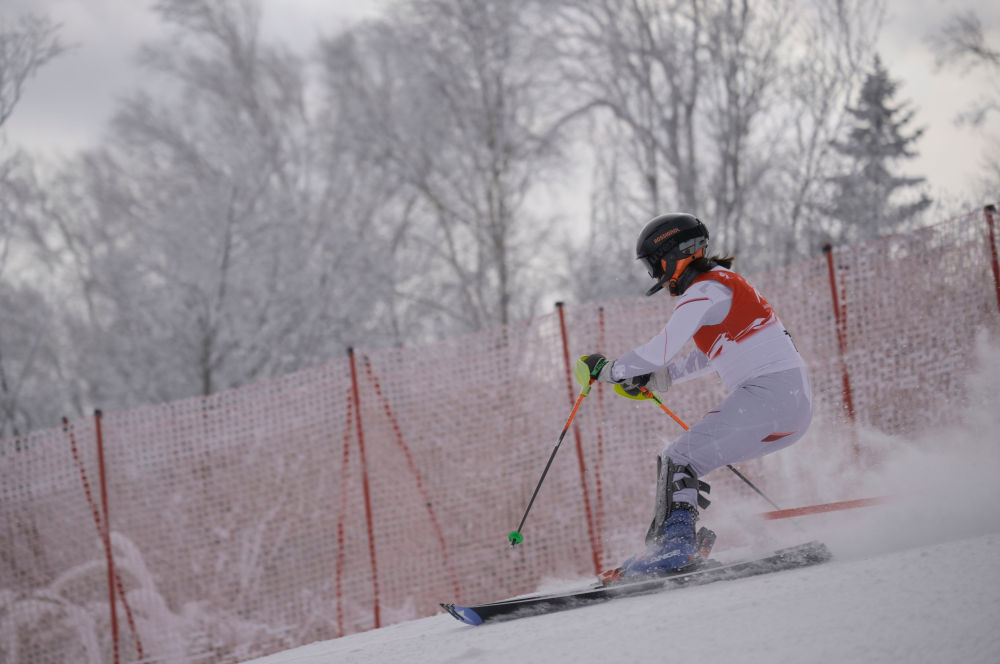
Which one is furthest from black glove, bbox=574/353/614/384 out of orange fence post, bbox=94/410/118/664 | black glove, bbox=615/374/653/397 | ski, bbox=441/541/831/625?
orange fence post, bbox=94/410/118/664

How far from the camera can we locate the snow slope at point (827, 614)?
2.10 metres

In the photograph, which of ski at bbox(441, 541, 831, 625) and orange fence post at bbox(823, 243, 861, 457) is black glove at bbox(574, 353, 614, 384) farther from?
orange fence post at bbox(823, 243, 861, 457)

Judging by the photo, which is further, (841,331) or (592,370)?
(841,331)

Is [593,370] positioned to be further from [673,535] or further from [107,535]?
[107,535]

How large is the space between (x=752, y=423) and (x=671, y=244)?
38.3 inches

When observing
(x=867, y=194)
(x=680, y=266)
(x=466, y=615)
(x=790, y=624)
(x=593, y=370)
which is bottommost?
(x=466, y=615)

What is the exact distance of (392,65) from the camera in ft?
61.3

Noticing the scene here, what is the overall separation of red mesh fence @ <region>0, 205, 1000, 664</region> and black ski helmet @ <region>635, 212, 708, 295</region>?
3090mm

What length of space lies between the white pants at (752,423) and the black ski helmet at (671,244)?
25.8 inches

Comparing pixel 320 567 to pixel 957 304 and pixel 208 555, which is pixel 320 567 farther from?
pixel 957 304

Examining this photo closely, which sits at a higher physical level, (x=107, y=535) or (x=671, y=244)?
(x=671, y=244)

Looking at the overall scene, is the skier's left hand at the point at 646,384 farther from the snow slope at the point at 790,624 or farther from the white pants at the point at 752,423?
the snow slope at the point at 790,624

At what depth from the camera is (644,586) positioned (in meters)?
3.33

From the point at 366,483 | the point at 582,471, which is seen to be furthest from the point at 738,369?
the point at 366,483
